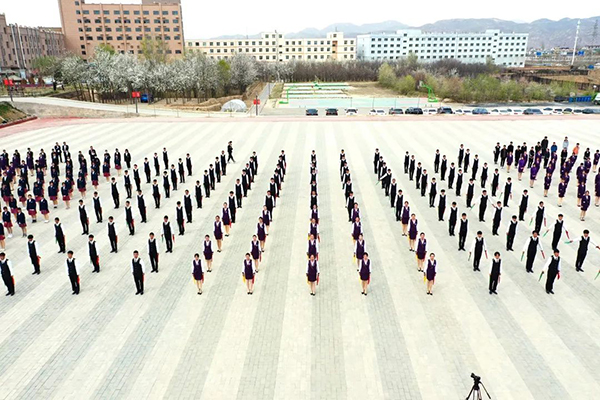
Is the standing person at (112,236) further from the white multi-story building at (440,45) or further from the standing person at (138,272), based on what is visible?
the white multi-story building at (440,45)

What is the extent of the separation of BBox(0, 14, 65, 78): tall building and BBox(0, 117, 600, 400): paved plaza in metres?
80.1

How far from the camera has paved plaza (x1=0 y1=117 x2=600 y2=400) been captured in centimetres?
753

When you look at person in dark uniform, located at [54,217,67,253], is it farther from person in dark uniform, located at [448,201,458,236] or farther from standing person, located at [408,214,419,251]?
person in dark uniform, located at [448,201,458,236]

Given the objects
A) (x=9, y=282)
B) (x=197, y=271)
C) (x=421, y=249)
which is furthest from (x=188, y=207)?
(x=421, y=249)

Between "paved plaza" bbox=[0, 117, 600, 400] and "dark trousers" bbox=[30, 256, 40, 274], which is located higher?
"dark trousers" bbox=[30, 256, 40, 274]

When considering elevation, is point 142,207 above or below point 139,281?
above

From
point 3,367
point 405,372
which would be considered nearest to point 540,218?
point 405,372

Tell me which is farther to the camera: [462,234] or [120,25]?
[120,25]

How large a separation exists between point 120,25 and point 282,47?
47284 mm

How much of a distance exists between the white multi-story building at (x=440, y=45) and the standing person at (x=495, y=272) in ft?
452

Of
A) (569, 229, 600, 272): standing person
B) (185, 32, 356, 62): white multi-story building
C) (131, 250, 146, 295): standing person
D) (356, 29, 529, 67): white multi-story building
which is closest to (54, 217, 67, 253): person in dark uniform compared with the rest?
(131, 250, 146, 295): standing person

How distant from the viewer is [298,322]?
9.22 metres

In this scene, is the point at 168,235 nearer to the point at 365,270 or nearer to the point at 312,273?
the point at 312,273

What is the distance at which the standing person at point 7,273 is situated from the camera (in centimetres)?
1003
